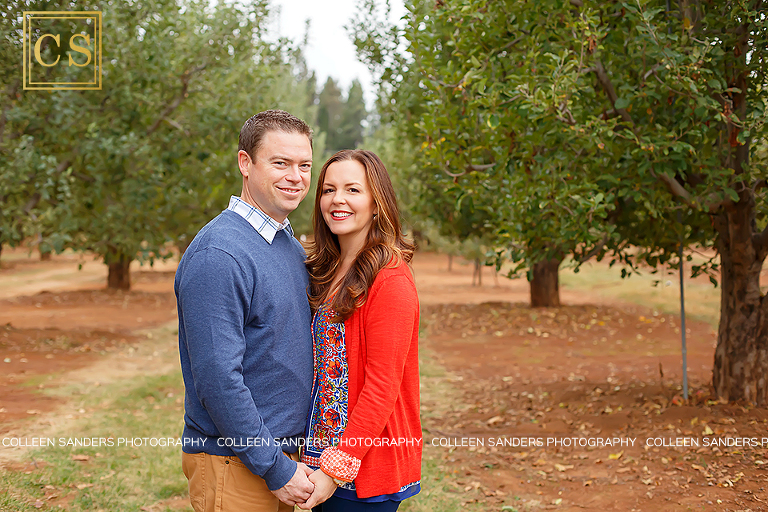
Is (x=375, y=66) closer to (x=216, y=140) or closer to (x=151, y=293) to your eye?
(x=216, y=140)

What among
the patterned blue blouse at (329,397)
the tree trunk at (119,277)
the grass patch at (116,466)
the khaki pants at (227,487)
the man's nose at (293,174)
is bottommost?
the grass patch at (116,466)

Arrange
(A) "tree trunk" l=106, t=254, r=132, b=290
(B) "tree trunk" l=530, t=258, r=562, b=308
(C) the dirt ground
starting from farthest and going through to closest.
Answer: (A) "tree trunk" l=106, t=254, r=132, b=290 < (B) "tree trunk" l=530, t=258, r=562, b=308 < (C) the dirt ground

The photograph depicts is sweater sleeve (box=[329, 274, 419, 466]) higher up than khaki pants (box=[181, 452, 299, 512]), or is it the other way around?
sweater sleeve (box=[329, 274, 419, 466])

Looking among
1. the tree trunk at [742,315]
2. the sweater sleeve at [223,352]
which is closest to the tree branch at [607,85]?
the tree trunk at [742,315]

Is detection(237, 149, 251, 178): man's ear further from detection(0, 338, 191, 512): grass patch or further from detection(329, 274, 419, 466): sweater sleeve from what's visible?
detection(0, 338, 191, 512): grass patch

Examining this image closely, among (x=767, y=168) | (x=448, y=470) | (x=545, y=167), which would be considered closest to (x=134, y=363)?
(x=448, y=470)

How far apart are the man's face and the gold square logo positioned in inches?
307

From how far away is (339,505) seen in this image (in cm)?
241

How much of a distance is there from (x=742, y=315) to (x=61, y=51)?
10.1 metres

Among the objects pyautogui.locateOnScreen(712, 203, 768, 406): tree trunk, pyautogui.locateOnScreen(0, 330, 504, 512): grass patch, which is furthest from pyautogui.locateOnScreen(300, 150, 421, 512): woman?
pyautogui.locateOnScreen(712, 203, 768, 406): tree trunk

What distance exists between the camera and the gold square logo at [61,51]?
29.4ft

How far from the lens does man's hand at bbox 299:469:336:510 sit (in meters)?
2.27

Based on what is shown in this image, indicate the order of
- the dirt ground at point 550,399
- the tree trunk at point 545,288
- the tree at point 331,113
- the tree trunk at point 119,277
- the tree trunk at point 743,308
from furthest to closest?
the tree at point 331,113 < the tree trunk at point 119,277 < the tree trunk at point 545,288 < the tree trunk at point 743,308 < the dirt ground at point 550,399

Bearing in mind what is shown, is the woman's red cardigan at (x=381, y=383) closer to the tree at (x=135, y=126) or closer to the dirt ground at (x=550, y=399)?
the dirt ground at (x=550, y=399)
